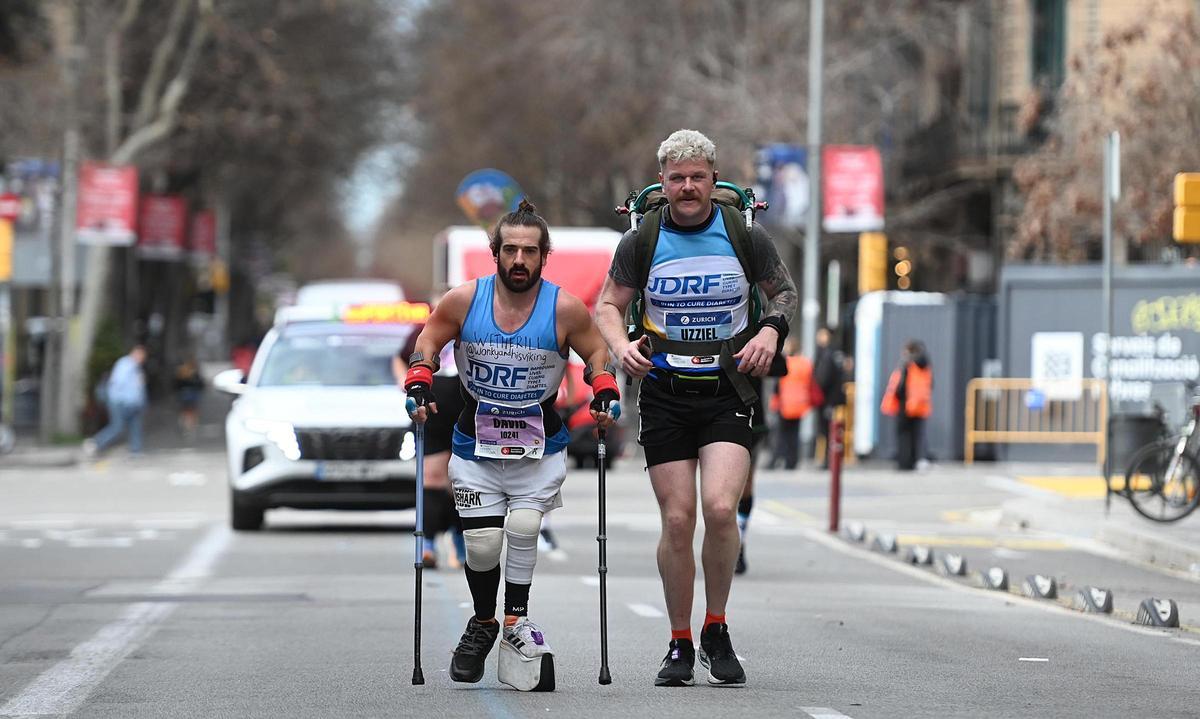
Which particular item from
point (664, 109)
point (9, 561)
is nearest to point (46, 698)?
point (9, 561)

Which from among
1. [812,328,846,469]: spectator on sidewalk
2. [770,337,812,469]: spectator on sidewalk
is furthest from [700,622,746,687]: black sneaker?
[812,328,846,469]: spectator on sidewalk

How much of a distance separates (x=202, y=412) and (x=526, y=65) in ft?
36.3

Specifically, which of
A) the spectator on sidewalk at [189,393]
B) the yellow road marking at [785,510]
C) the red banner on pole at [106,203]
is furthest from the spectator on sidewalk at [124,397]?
the yellow road marking at [785,510]

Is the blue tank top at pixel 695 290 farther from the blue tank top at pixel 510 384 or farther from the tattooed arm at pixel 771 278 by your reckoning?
the blue tank top at pixel 510 384

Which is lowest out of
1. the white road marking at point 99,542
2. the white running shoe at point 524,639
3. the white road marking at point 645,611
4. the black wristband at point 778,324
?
the white road marking at point 99,542

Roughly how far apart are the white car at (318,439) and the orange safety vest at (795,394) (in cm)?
1108

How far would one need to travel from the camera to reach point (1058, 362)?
99.4 ft

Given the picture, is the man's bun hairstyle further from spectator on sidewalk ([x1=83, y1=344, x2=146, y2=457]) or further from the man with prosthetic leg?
spectator on sidewalk ([x1=83, y1=344, x2=146, y2=457])

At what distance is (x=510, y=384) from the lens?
337 inches

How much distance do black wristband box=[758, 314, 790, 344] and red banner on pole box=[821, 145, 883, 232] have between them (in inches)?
962

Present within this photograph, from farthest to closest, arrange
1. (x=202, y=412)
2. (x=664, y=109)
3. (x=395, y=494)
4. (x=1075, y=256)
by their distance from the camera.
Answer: (x=202, y=412), (x=664, y=109), (x=1075, y=256), (x=395, y=494)

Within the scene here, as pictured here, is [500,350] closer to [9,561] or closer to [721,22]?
[9,561]

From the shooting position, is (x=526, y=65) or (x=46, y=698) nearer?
(x=46, y=698)

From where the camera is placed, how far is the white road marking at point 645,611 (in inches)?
459
